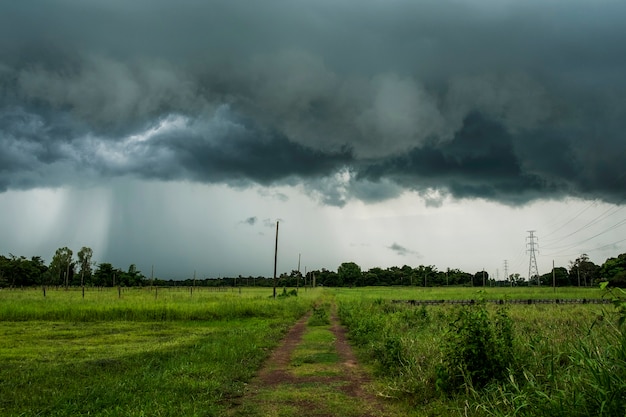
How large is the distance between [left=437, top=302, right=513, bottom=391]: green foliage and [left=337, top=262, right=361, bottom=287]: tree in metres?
146

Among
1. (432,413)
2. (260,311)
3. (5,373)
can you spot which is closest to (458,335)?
(432,413)

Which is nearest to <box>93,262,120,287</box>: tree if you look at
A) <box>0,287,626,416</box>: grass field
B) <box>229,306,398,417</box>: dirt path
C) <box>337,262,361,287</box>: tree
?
<box>337,262,361,287</box>: tree

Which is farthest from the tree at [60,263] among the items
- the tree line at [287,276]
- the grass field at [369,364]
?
the grass field at [369,364]

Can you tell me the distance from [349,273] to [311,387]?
6035 inches

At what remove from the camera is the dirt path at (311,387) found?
7887 mm

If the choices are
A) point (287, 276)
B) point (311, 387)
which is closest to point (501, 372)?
point (311, 387)

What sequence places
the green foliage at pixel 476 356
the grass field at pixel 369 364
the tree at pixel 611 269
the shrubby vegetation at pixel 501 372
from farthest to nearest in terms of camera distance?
the green foliage at pixel 476 356 → the tree at pixel 611 269 → the grass field at pixel 369 364 → the shrubby vegetation at pixel 501 372

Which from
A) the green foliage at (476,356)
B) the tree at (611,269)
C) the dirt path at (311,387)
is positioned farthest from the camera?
the green foliage at (476,356)

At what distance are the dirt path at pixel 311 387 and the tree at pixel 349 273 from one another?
13996 centimetres

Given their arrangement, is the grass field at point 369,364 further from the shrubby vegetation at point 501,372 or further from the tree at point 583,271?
the tree at point 583,271

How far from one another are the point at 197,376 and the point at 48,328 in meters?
18.7

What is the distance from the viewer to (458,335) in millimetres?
8680

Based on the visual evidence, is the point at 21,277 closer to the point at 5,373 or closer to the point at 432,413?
the point at 5,373

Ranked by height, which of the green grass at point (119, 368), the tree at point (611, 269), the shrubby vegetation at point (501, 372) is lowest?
the green grass at point (119, 368)
